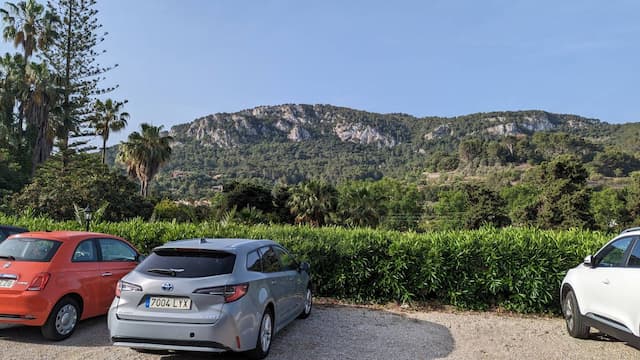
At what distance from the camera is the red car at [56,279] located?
5805 mm

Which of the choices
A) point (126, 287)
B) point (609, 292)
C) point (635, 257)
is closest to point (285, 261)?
point (126, 287)

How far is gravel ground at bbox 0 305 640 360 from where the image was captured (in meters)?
5.71

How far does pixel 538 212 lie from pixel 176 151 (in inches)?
4338

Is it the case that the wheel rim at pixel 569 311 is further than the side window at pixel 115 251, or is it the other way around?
the side window at pixel 115 251

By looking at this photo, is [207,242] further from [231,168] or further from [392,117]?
[392,117]

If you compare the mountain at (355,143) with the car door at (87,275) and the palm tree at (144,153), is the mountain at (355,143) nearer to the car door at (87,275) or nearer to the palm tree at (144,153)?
the palm tree at (144,153)

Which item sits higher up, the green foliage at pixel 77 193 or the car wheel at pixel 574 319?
the green foliage at pixel 77 193

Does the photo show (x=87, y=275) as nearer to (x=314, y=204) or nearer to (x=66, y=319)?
(x=66, y=319)

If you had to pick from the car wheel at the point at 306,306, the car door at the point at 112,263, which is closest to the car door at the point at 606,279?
the car wheel at the point at 306,306

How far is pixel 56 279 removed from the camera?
19.8ft

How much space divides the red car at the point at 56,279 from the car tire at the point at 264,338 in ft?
9.04

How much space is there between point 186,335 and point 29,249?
121 inches

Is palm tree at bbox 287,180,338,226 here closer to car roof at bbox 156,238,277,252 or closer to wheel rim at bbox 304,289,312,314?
A: wheel rim at bbox 304,289,312,314

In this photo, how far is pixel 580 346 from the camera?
6.25 m
